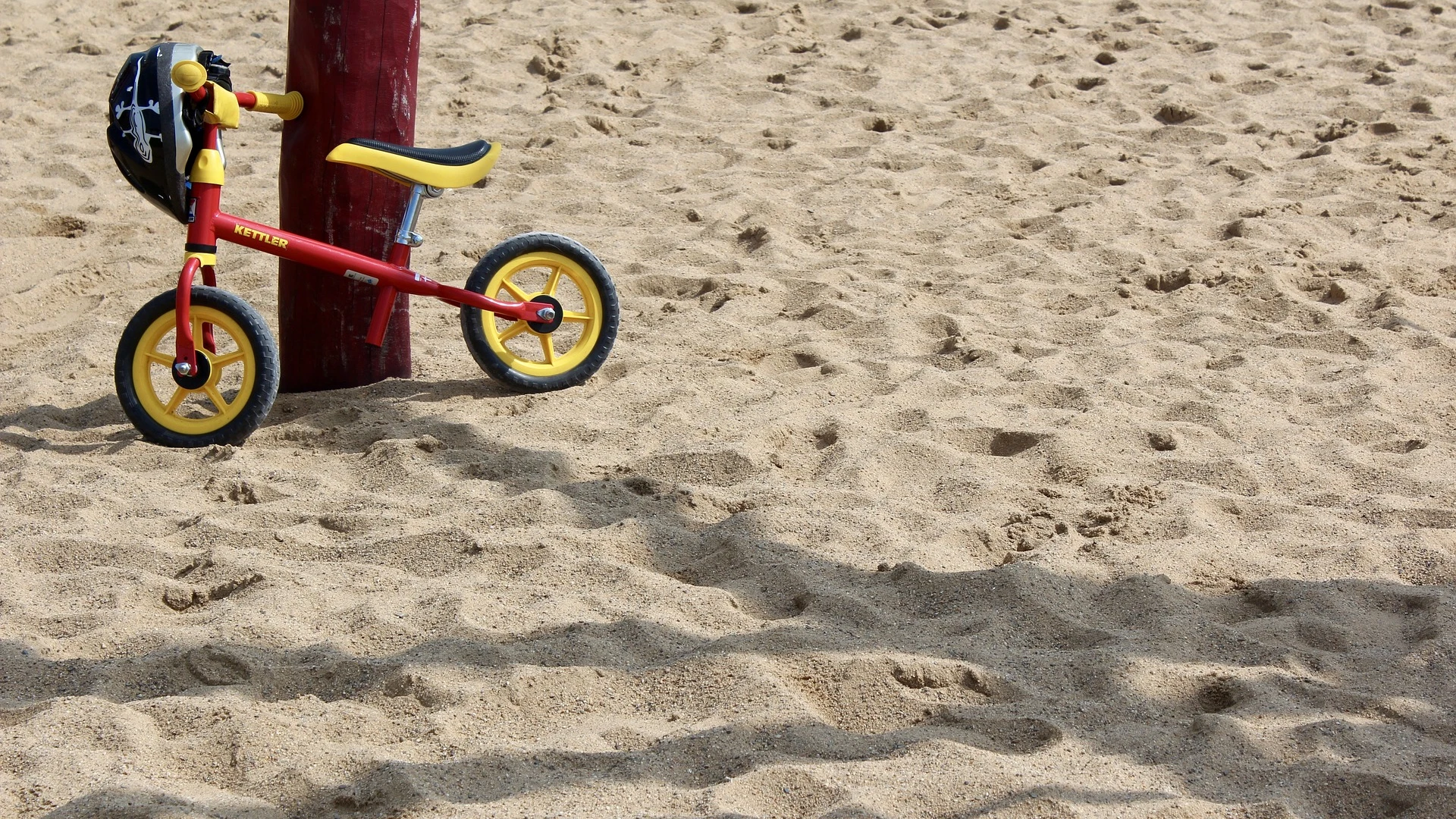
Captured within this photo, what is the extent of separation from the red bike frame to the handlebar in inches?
0.7

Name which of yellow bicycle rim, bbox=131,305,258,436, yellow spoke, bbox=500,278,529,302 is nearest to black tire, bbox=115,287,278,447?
yellow bicycle rim, bbox=131,305,258,436

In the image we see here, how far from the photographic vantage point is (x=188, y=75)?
11.4 feet

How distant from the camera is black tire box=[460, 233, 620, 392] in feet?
13.3

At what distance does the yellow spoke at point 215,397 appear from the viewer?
3674mm

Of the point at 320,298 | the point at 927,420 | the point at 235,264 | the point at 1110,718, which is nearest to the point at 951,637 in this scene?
the point at 1110,718

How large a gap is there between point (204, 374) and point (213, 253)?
1.14 ft

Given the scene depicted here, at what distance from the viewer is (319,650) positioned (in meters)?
2.71

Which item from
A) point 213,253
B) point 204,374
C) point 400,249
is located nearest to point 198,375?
point 204,374

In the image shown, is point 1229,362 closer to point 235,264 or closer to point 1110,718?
point 1110,718

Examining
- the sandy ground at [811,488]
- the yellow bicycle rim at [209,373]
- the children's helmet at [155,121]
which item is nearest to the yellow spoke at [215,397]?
the yellow bicycle rim at [209,373]

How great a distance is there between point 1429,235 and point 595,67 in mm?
4082

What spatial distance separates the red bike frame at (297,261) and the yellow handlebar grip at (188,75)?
164 mm

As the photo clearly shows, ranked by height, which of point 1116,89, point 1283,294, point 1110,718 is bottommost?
point 1110,718

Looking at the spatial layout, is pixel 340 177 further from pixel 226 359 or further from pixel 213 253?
pixel 226 359
